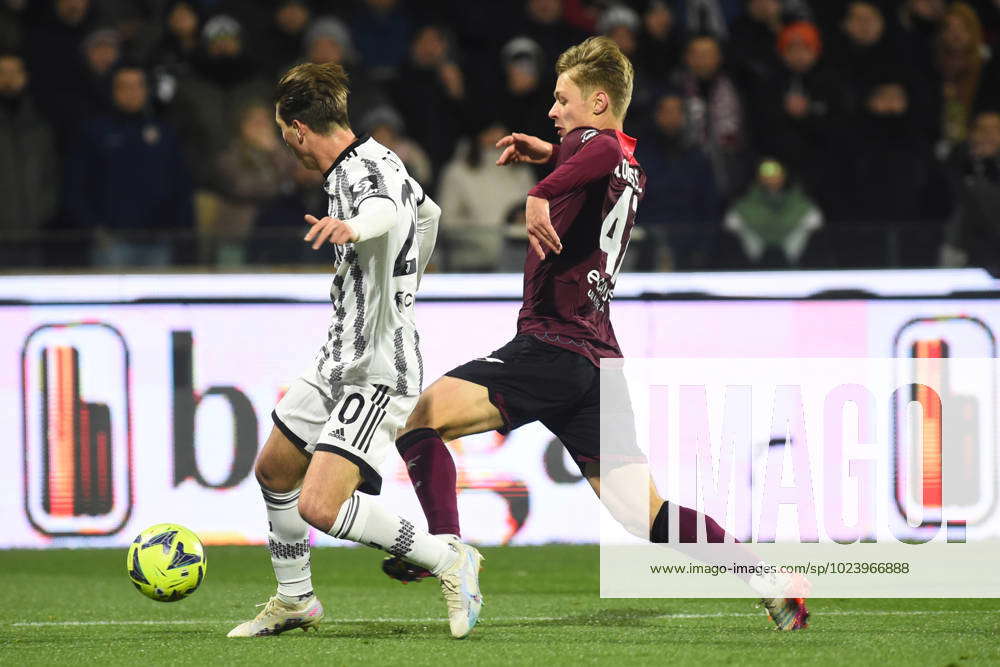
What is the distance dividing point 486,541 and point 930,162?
467 centimetres

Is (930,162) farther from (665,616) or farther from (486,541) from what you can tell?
(665,616)

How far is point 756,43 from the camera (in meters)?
12.5

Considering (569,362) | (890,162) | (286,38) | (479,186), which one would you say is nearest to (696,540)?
(569,362)

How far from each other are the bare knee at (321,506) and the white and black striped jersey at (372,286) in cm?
37

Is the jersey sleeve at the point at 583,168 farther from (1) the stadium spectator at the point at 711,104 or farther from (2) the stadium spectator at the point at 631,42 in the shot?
(1) the stadium spectator at the point at 711,104

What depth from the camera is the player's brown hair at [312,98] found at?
5535 mm

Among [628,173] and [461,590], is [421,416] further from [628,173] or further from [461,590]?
[628,173]

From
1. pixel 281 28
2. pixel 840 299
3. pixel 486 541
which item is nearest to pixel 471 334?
pixel 486 541

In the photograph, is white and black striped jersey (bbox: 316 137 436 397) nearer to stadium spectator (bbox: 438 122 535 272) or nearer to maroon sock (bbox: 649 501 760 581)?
maroon sock (bbox: 649 501 760 581)

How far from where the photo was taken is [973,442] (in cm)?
884

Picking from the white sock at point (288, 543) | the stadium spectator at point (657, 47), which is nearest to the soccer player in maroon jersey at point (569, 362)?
the white sock at point (288, 543)

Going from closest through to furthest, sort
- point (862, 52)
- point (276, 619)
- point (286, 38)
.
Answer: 1. point (276, 619)
2. point (286, 38)
3. point (862, 52)

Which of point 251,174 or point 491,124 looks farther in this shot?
point 491,124

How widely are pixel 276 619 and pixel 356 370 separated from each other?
41.5 inches
